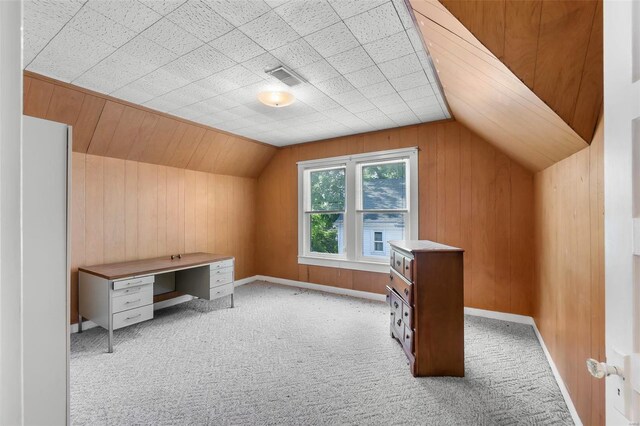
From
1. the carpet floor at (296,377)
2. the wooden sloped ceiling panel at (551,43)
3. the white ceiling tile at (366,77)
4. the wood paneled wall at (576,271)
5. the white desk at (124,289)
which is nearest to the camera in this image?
the wooden sloped ceiling panel at (551,43)

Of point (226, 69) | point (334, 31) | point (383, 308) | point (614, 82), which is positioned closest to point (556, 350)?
point (383, 308)

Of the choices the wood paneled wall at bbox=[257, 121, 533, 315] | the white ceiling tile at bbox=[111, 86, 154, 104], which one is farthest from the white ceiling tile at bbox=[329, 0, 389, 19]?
the wood paneled wall at bbox=[257, 121, 533, 315]

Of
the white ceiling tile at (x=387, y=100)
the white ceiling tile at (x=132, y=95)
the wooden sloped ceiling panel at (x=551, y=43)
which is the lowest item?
the wooden sloped ceiling panel at (x=551, y=43)

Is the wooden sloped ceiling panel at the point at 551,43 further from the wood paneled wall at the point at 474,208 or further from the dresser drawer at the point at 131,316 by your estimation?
the dresser drawer at the point at 131,316

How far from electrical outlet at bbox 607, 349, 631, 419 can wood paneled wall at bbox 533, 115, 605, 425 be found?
106 cm

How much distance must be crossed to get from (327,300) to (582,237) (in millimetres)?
3244

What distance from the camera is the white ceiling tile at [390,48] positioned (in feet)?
7.03

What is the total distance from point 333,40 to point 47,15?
1817mm

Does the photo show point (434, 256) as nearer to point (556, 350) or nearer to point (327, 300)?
point (556, 350)

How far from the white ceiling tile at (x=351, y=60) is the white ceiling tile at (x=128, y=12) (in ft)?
4.19

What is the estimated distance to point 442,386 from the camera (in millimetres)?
2266

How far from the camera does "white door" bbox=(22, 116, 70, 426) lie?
1.33 m

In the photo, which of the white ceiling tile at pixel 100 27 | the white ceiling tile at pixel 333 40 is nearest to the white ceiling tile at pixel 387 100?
the white ceiling tile at pixel 333 40

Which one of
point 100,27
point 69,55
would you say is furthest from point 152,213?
point 100,27
